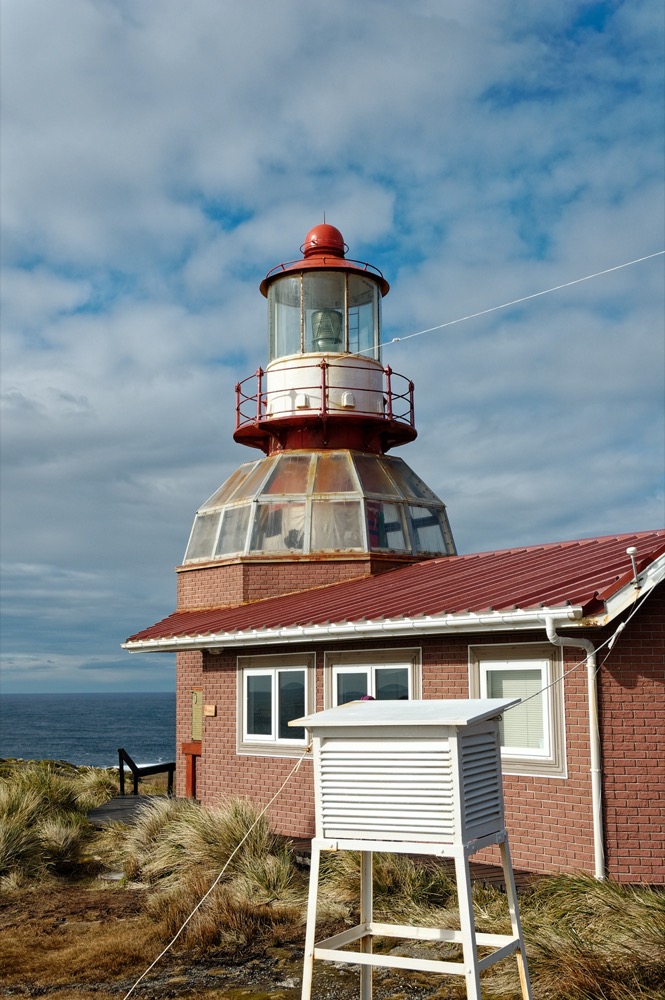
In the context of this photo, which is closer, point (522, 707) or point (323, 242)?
point (522, 707)

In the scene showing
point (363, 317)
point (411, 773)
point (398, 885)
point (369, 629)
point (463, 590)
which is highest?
point (363, 317)

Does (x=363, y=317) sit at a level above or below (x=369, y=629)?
above

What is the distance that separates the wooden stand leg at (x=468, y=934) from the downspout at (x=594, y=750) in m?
4.32

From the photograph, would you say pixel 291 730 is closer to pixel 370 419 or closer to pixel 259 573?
pixel 259 573

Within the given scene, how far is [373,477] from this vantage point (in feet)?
62.9

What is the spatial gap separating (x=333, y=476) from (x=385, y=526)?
4.53 ft

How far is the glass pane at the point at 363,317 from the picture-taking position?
67.7ft

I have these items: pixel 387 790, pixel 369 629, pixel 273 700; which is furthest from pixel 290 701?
pixel 387 790

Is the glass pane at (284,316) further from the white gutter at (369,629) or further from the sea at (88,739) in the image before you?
the sea at (88,739)

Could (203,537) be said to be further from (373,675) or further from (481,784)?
(481,784)

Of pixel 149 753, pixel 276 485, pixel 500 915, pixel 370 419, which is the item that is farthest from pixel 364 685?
pixel 149 753

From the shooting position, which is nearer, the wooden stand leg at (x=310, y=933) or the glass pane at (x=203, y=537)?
the wooden stand leg at (x=310, y=933)

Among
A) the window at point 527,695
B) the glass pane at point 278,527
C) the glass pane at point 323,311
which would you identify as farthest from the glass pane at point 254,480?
the window at point 527,695

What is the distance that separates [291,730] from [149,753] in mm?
70399
